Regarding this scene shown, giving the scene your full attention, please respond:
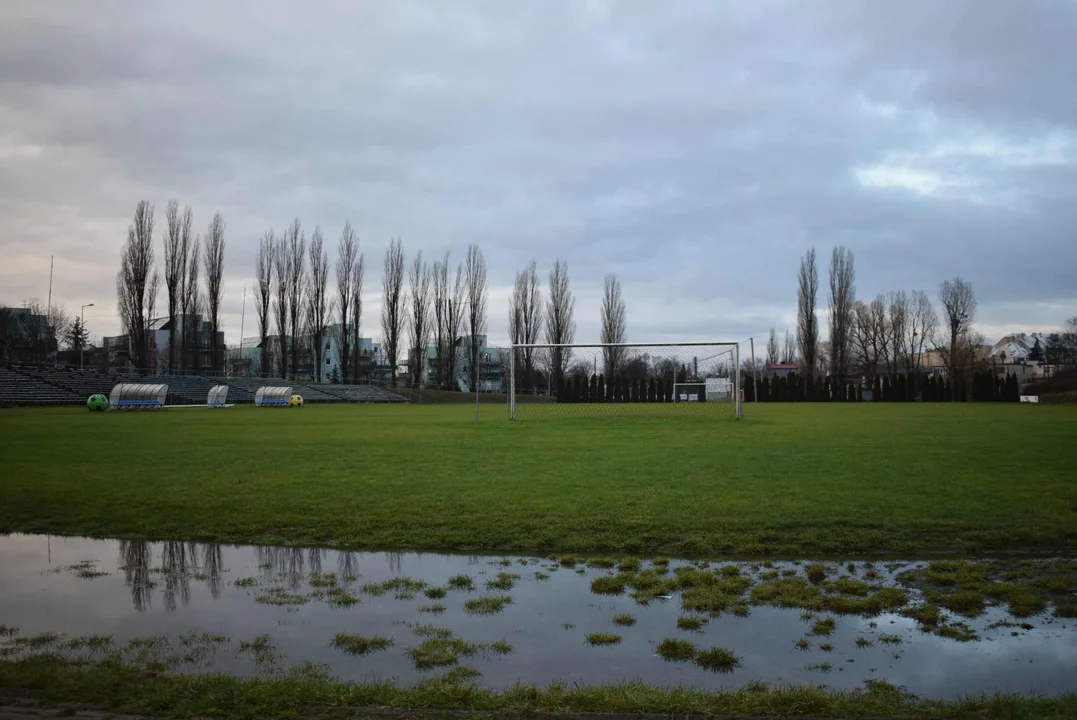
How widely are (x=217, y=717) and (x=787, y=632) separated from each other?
11.9ft

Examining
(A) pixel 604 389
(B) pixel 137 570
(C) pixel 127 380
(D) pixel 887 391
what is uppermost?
(C) pixel 127 380

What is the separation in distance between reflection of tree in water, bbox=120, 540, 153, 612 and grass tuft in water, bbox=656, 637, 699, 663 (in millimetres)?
4080

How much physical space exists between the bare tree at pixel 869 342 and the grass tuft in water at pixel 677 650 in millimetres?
83672

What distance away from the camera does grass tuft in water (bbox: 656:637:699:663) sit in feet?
14.8

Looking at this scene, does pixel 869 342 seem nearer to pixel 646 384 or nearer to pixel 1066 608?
pixel 646 384

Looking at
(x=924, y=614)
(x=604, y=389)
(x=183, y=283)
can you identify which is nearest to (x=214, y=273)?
(x=183, y=283)

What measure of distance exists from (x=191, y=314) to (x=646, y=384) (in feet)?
137

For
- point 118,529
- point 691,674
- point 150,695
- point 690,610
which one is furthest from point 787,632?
point 118,529

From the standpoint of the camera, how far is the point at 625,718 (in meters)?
3.50

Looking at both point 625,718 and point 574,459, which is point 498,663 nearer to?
point 625,718

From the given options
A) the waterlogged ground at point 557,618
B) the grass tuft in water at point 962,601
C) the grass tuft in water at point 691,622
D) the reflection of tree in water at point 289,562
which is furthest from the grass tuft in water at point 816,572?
the reflection of tree in water at point 289,562

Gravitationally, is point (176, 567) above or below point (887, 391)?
below

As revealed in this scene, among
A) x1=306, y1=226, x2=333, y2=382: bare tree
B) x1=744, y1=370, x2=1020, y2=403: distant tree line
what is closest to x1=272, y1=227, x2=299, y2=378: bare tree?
x1=306, y1=226, x2=333, y2=382: bare tree

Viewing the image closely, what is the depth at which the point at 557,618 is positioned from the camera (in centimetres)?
532
